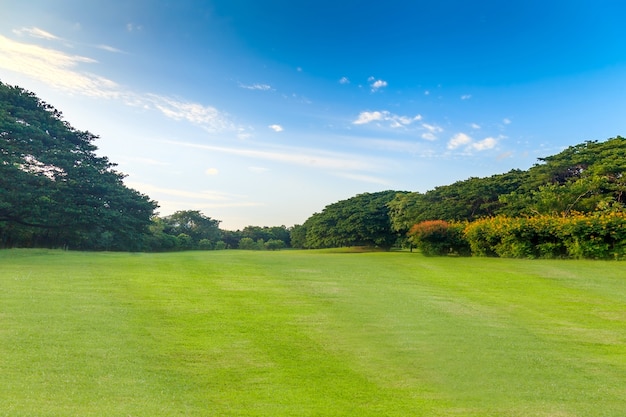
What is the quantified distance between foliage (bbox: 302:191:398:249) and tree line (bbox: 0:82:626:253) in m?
0.09

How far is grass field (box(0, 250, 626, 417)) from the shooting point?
172 inches

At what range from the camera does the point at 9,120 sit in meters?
24.8

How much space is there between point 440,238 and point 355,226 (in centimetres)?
1504

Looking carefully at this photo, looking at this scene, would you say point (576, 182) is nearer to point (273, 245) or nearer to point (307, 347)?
point (307, 347)

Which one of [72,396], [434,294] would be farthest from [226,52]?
[72,396]

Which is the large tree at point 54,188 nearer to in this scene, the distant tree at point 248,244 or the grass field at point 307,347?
the grass field at point 307,347

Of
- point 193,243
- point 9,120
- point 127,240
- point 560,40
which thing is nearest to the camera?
point 560,40

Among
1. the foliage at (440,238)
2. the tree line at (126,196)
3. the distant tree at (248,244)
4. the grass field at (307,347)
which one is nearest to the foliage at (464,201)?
the tree line at (126,196)

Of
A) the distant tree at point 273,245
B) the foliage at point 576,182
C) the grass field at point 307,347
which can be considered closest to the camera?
the grass field at point 307,347

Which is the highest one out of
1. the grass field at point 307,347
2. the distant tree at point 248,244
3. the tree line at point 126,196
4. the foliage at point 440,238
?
the tree line at point 126,196

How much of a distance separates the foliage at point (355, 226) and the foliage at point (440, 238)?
47.0 ft

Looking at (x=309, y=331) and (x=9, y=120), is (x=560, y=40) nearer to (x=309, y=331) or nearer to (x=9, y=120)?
(x=309, y=331)

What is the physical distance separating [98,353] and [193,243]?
41.2 metres

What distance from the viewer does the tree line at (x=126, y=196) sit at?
21.1 metres
